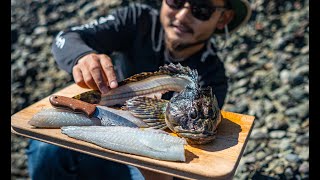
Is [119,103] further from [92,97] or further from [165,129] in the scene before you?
[165,129]

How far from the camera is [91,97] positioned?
3.67 metres

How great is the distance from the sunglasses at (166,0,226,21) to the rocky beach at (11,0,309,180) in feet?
8.25

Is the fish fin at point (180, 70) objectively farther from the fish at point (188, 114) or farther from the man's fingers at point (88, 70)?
the man's fingers at point (88, 70)

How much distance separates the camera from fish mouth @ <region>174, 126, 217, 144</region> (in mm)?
3092

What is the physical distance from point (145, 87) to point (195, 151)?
0.92m

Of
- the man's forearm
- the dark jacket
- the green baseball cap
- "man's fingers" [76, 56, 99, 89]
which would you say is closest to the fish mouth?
"man's fingers" [76, 56, 99, 89]

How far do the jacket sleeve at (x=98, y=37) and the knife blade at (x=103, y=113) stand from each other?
0.85 meters

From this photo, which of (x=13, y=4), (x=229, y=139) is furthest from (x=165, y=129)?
(x=13, y=4)

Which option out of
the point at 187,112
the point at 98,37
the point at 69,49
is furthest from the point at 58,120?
the point at 98,37

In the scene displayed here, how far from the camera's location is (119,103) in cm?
370

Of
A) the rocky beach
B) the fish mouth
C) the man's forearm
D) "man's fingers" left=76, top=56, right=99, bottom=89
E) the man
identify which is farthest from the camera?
the rocky beach

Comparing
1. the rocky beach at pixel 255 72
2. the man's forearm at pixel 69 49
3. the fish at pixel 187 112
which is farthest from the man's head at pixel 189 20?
the rocky beach at pixel 255 72

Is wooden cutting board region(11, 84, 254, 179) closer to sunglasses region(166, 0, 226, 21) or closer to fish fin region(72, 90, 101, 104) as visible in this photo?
fish fin region(72, 90, 101, 104)
